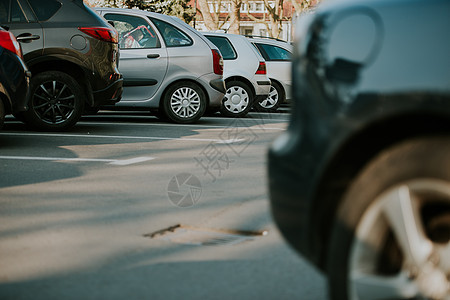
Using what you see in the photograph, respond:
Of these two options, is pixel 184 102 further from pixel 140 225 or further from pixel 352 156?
pixel 352 156

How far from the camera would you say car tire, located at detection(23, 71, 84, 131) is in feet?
33.4

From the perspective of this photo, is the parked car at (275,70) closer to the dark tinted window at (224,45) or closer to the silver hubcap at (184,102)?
the dark tinted window at (224,45)

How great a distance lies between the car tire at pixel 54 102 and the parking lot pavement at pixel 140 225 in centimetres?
90

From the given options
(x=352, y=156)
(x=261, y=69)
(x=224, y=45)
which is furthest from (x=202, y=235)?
(x=224, y=45)

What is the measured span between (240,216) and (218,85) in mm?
7108

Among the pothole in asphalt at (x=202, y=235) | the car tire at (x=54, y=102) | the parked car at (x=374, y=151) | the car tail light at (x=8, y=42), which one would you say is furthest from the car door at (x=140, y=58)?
the parked car at (x=374, y=151)

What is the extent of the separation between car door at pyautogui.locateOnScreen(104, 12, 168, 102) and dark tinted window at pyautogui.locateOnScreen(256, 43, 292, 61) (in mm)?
5004

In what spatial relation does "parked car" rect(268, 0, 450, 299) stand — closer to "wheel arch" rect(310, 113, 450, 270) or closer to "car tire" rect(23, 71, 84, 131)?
"wheel arch" rect(310, 113, 450, 270)

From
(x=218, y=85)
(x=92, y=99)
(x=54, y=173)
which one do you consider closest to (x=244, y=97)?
(x=218, y=85)

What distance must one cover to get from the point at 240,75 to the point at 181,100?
256cm

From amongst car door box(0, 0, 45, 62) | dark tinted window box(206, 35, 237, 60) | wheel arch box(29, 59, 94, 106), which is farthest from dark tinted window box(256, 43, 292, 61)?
car door box(0, 0, 45, 62)

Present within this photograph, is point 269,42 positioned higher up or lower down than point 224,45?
lower down

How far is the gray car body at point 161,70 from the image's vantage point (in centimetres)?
1205

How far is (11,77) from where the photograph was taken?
843 centimetres
